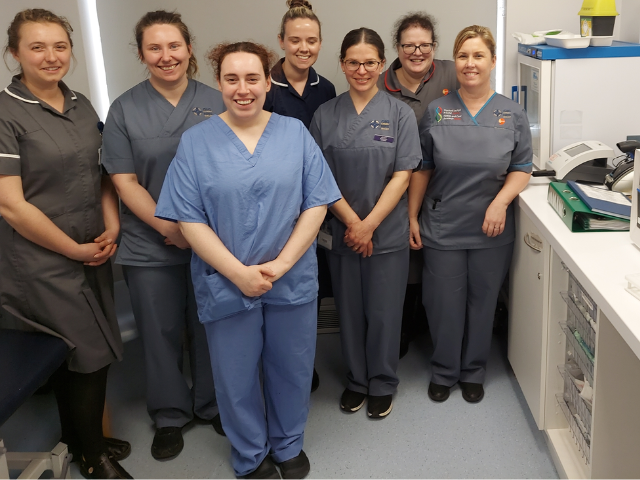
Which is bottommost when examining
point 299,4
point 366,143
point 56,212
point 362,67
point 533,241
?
point 533,241

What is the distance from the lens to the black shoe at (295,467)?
2.02m

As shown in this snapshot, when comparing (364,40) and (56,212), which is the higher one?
(364,40)

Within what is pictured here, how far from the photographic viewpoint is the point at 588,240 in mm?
1791

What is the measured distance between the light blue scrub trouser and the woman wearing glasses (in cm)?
34

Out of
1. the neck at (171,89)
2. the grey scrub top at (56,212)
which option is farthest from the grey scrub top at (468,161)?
the grey scrub top at (56,212)

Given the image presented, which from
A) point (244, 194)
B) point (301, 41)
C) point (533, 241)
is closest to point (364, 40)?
point (301, 41)

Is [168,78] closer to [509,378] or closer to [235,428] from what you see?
[235,428]

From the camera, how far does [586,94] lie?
2.37 meters

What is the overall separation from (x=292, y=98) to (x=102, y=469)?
1.39 meters

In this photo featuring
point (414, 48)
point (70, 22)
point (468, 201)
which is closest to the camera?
point (468, 201)

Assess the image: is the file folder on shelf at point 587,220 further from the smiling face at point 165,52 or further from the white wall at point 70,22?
the white wall at point 70,22

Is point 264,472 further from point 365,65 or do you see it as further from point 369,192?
point 365,65

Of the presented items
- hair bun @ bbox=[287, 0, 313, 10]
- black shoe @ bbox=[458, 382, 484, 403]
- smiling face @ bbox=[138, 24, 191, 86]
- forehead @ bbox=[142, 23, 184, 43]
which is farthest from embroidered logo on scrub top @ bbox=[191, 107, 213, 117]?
black shoe @ bbox=[458, 382, 484, 403]

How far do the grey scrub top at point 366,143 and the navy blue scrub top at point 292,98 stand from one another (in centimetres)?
25
